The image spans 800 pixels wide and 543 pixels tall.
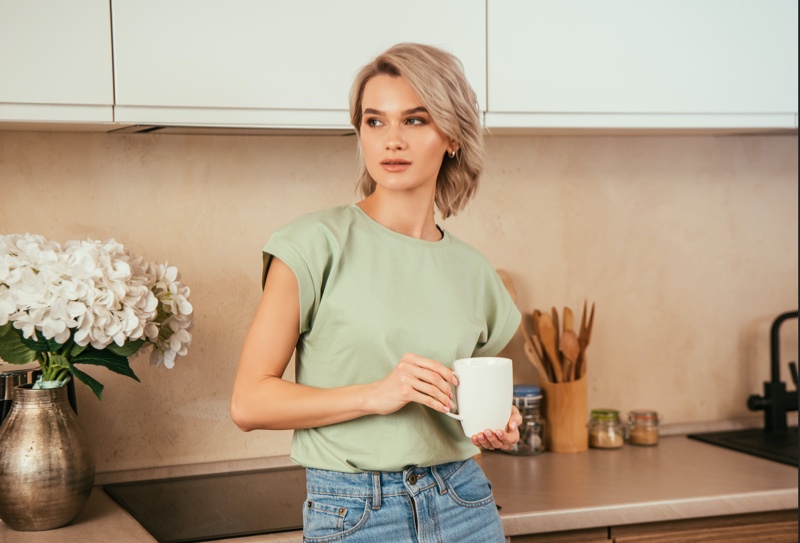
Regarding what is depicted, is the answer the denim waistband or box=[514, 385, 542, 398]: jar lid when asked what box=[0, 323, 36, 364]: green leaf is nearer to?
A: the denim waistband

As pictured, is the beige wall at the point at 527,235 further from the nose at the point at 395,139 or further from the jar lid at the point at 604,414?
the nose at the point at 395,139

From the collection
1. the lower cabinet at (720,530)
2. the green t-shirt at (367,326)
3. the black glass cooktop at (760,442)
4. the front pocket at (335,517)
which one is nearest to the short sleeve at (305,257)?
the green t-shirt at (367,326)

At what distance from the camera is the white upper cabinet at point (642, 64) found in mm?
1853

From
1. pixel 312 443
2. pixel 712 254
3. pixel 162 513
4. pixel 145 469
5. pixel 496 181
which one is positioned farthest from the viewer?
pixel 712 254

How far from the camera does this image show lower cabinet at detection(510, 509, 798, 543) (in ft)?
5.72

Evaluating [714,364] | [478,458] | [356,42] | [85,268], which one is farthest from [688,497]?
[85,268]

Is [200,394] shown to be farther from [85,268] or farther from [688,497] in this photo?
[688,497]

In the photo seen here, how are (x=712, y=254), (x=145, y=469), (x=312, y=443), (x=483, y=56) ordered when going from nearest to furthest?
(x=312, y=443), (x=483, y=56), (x=145, y=469), (x=712, y=254)

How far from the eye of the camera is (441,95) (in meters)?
1.39

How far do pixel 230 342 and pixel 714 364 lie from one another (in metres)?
1.25

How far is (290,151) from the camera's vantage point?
6.75 ft

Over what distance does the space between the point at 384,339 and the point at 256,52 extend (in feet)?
2.14

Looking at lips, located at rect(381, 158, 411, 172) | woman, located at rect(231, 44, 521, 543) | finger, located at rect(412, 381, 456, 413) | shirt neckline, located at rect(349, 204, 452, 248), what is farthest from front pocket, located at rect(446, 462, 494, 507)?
lips, located at rect(381, 158, 411, 172)

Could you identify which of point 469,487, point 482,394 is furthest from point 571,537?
point 482,394
